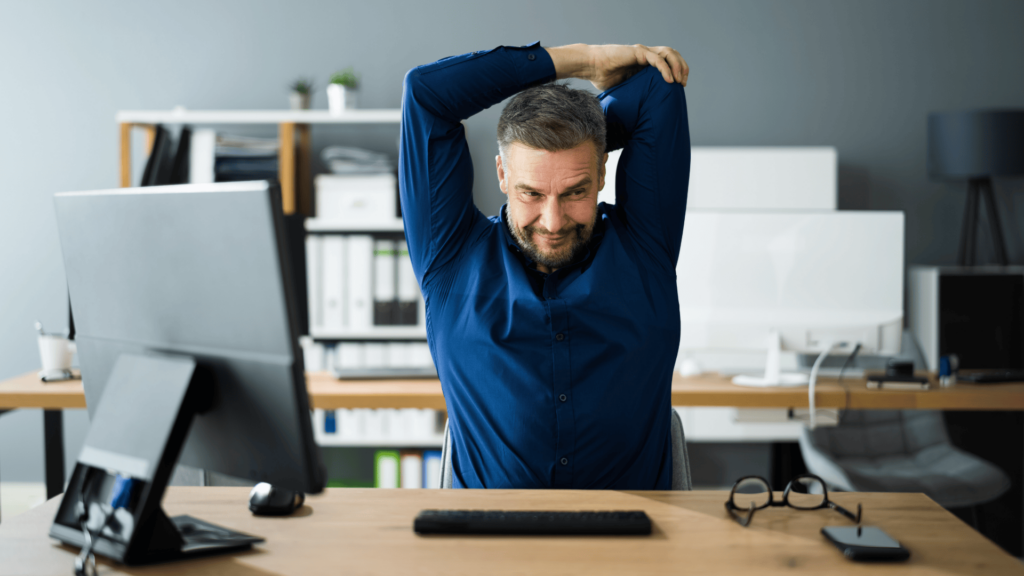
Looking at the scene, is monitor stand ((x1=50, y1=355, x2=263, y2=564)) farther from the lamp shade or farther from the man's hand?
the lamp shade

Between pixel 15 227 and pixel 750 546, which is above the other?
pixel 15 227

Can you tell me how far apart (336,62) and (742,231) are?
86.7 inches

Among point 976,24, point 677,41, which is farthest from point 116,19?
point 976,24

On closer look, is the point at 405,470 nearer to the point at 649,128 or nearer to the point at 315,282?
the point at 315,282

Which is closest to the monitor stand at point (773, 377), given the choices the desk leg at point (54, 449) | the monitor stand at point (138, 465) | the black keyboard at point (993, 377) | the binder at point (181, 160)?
the black keyboard at point (993, 377)

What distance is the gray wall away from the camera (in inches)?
139

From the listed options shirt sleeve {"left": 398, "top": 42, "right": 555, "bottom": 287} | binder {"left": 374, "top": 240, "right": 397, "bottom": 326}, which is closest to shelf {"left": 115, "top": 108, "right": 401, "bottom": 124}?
binder {"left": 374, "top": 240, "right": 397, "bottom": 326}

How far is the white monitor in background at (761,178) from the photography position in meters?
3.19

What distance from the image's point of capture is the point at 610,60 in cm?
136

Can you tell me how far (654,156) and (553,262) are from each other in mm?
280

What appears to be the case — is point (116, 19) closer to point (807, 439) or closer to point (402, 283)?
point (402, 283)

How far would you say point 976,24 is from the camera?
351 centimetres

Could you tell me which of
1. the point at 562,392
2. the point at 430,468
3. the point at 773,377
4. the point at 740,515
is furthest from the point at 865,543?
the point at 430,468

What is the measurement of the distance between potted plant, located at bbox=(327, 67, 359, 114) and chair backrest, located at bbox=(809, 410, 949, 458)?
242 cm
